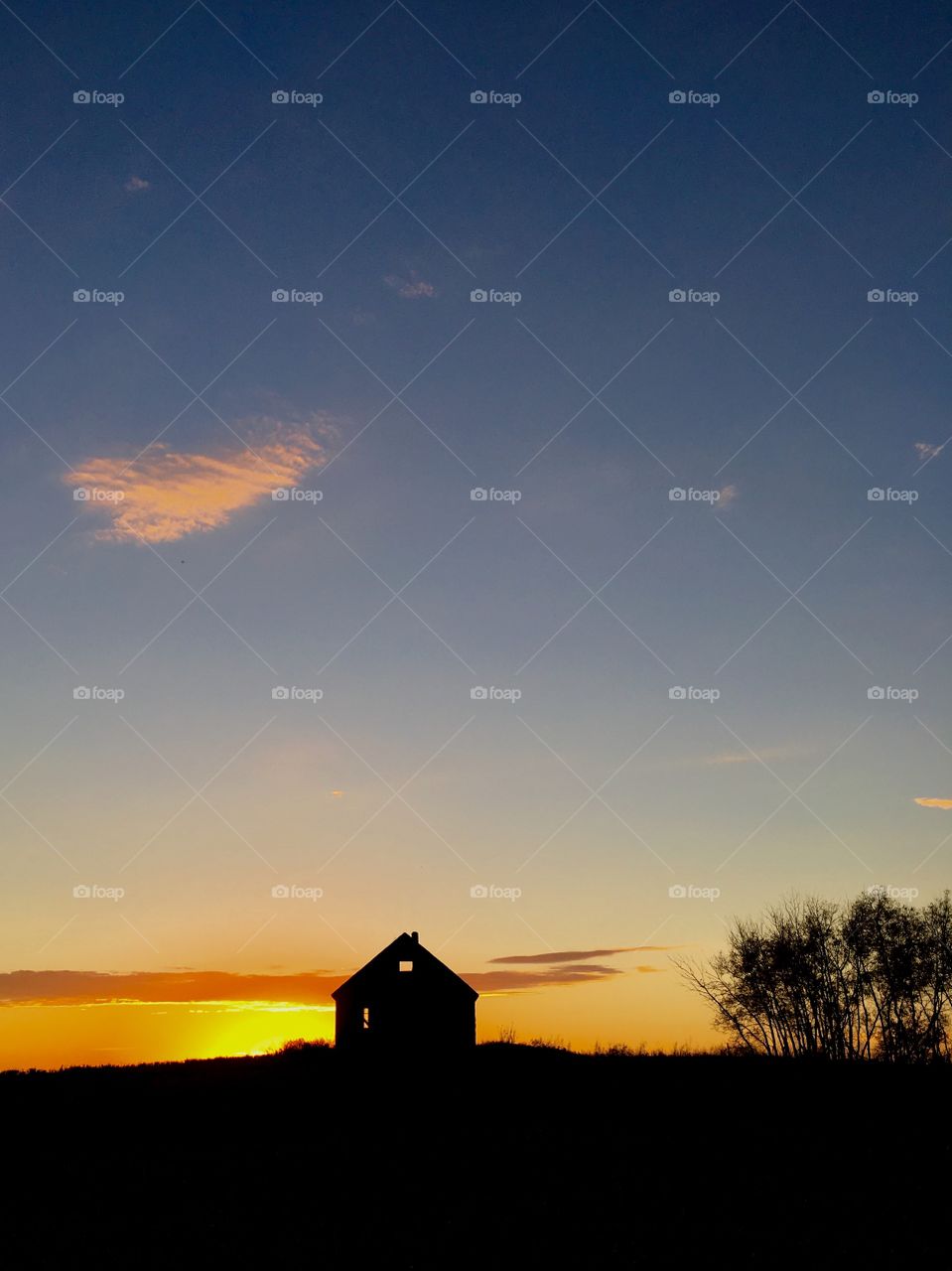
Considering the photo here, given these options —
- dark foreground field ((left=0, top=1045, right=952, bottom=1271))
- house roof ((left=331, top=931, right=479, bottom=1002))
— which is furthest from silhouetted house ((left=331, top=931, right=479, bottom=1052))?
dark foreground field ((left=0, top=1045, right=952, bottom=1271))

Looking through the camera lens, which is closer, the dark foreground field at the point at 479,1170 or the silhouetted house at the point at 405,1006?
the dark foreground field at the point at 479,1170

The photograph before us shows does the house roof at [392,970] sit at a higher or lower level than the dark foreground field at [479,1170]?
higher

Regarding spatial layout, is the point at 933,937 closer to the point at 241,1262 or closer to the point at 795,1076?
the point at 795,1076

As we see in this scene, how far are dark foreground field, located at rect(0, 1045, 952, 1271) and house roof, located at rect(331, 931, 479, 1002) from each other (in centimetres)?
1514

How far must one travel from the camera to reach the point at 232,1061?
39.4m

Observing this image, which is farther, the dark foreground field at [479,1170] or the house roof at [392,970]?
the house roof at [392,970]

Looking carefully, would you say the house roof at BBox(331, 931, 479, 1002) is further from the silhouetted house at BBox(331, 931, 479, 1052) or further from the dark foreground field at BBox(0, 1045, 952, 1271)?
the dark foreground field at BBox(0, 1045, 952, 1271)

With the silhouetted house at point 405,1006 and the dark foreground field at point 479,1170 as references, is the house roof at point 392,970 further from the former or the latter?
the dark foreground field at point 479,1170

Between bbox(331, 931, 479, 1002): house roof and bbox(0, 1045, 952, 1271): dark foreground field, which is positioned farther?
bbox(331, 931, 479, 1002): house roof

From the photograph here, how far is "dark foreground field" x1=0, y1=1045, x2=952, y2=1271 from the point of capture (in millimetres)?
15109

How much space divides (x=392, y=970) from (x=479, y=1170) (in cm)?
2938

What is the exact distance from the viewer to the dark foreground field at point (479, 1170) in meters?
15.1

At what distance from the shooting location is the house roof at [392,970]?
158 ft

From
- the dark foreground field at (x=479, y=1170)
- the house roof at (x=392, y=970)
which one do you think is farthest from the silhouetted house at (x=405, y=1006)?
the dark foreground field at (x=479, y=1170)
